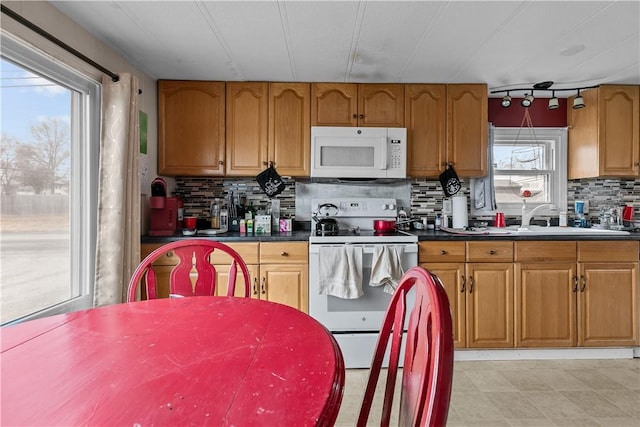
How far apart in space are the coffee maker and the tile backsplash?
0.37 meters

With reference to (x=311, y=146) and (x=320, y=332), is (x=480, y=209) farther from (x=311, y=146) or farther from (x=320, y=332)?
(x=320, y=332)

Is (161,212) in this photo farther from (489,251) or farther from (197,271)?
(489,251)

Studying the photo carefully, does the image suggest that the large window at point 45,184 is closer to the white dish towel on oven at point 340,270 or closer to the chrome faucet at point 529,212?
the white dish towel on oven at point 340,270

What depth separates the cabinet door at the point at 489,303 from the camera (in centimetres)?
241

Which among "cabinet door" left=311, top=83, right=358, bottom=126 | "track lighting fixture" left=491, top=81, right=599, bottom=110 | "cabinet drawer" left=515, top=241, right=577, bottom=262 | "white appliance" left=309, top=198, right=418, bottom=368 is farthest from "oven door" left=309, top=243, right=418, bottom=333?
"track lighting fixture" left=491, top=81, right=599, bottom=110

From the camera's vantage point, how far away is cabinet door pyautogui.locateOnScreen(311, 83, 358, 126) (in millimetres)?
2760

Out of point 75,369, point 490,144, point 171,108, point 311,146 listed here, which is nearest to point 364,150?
point 311,146

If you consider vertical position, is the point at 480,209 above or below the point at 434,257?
above

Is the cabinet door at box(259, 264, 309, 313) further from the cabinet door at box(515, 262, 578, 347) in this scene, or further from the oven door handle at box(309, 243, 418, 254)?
the cabinet door at box(515, 262, 578, 347)

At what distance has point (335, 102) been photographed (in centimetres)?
277

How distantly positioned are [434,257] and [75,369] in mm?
2186

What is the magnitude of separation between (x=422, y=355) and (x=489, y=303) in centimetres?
212

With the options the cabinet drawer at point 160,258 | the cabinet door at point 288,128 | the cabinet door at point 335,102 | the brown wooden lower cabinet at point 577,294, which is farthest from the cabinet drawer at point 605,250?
the cabinet drawer at point 160,258

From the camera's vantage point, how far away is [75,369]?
682mm
